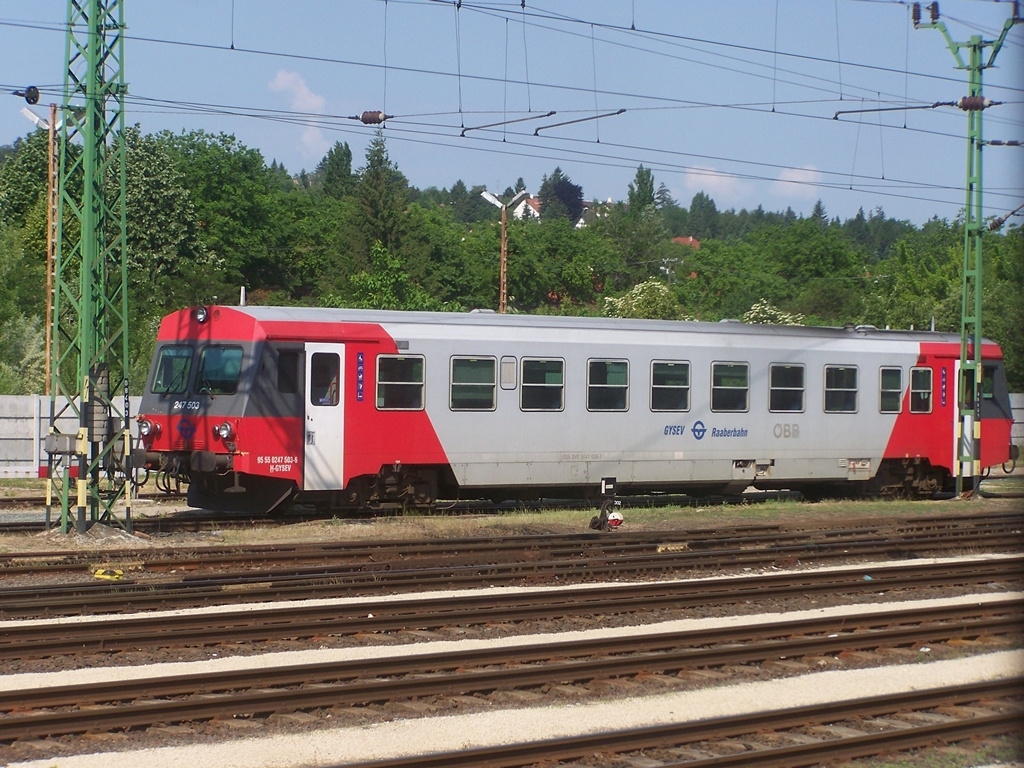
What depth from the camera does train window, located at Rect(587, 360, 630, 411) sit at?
62.1 feet

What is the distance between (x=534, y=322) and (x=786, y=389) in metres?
Result: 5.25

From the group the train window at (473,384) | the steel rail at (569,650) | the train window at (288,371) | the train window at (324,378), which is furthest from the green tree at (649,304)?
the steel rail at (569,650)

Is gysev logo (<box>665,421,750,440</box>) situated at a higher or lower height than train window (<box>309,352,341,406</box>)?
lower

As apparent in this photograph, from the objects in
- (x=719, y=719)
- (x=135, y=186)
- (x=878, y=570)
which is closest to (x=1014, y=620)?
(x=878, y=570)

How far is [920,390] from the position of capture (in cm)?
2186

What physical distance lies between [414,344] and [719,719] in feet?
35.9

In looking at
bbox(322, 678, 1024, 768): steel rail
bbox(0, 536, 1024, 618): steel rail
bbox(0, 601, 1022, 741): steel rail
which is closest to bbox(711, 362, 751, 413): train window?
bbox(0, 536, 1024, 618): steel rail

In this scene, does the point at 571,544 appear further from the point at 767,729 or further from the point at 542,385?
the point at 767,729

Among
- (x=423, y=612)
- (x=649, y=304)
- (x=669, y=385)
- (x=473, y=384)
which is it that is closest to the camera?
(x=423, y=612)

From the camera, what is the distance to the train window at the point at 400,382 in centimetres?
1747

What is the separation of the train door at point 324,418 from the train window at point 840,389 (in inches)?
372

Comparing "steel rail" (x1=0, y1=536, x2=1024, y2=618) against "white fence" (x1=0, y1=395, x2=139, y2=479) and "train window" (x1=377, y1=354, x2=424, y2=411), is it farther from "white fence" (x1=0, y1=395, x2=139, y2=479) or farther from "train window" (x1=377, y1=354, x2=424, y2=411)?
"white fence" (x1=0, y1=395, x2=139, y2=479)

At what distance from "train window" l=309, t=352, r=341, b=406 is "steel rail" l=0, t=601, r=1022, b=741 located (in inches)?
335

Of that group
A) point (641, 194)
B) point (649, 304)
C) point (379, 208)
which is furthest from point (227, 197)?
point (641, 194)
